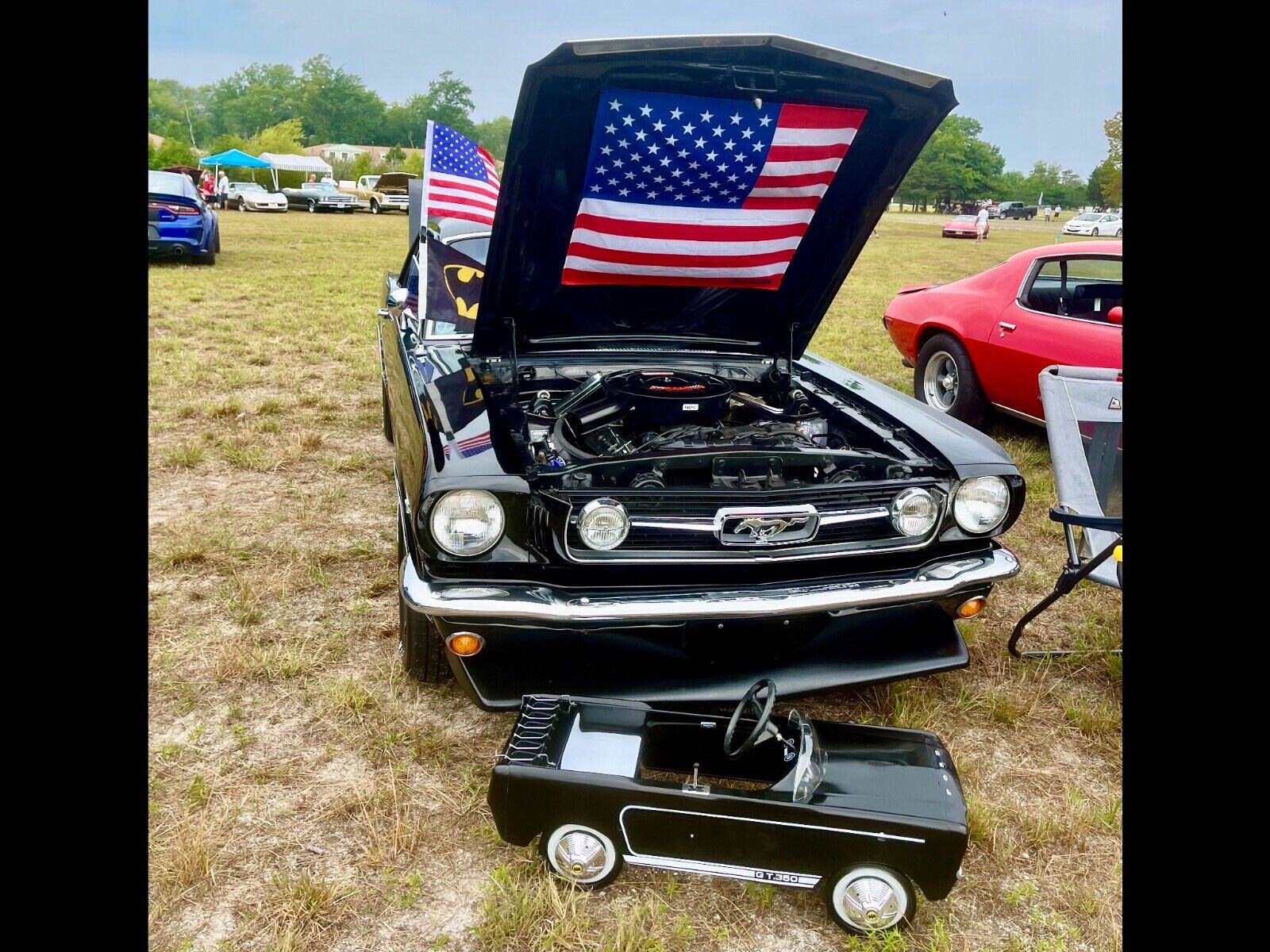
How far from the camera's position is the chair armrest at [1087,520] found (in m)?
2.66

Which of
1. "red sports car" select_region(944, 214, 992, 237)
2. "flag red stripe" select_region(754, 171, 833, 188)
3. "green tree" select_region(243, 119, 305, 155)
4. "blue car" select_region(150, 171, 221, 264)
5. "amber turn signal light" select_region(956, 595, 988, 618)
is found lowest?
"amber turn signal light" select_region(956, 595, 988, 618)

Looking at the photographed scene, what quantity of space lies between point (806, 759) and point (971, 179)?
7420 centimetres

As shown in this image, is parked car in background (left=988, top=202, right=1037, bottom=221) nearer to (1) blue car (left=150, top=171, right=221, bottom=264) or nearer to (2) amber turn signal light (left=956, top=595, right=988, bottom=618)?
(1) blue car (left=150, top=171, right=221, bottom=264)

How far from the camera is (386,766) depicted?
7.53 feet

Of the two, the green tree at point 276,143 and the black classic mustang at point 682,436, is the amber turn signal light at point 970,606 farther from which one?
the green tree at point 276,143

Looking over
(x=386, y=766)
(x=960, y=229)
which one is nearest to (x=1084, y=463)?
(x=386, y=766)

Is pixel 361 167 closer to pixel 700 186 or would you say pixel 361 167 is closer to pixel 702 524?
pixel 700 186

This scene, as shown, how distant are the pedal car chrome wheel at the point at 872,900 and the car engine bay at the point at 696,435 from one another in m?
0.95

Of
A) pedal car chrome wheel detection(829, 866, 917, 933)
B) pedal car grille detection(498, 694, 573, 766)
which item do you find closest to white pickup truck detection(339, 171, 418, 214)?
pedal car grille detection(498, 694, 573, 766)

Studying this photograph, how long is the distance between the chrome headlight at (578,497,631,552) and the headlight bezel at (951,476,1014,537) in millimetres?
915

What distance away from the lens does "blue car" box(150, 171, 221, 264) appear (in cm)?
1107

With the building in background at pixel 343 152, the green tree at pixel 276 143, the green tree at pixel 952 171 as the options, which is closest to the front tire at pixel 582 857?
the green tree at pixel 952 171
